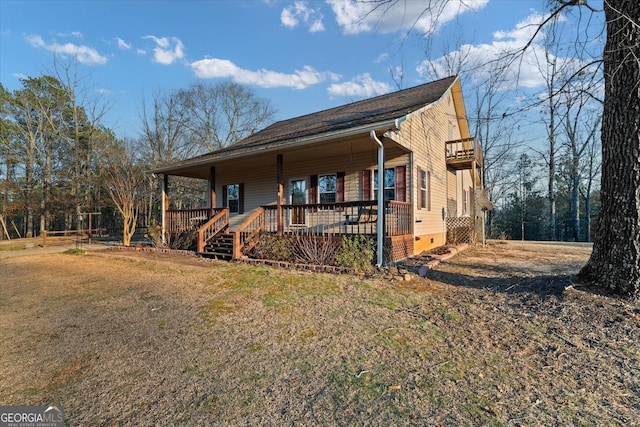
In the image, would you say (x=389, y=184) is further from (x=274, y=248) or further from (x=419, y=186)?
(x=274, y=248)

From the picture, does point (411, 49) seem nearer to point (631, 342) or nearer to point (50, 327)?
point (631, 342)

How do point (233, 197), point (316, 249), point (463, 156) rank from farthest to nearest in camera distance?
point (233, 197) → point (463, 156) → point (316, 249)

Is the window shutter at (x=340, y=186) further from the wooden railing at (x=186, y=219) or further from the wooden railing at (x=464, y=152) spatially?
the wooden railing at (x=464, y=152)

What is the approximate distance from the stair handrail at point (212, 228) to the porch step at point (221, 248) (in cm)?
18

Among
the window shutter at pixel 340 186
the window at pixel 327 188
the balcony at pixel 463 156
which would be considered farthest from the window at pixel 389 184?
the balcony at pixel 463 156

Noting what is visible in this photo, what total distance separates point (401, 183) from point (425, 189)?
1.55m

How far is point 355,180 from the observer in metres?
10.7

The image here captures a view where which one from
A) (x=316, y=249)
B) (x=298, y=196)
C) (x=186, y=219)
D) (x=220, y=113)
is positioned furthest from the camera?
(x=220, y=113)

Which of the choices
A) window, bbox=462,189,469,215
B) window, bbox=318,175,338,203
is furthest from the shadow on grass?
window, bbox=462,189,469,215

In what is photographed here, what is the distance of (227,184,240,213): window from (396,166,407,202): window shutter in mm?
7548

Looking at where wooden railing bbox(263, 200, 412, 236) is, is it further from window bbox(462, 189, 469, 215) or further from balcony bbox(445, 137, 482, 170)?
window bbox(462, 189, 469, 215)

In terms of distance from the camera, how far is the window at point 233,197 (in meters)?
14.2

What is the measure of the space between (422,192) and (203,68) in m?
28.7

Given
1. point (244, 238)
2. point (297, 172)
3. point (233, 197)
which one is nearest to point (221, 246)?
point (244, 238)
